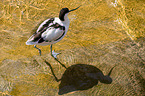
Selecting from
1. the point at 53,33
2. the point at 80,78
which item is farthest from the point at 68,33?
the point at 80,78

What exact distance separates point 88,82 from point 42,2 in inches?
107

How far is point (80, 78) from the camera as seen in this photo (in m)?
3.21

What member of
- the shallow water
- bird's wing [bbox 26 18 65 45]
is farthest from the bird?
the shallow water

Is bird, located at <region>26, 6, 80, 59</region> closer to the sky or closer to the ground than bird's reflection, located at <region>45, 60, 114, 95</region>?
closer to the sky

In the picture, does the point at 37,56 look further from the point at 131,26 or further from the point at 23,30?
the point at 131,26

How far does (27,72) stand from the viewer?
329 cm

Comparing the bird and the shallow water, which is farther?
the shallow water

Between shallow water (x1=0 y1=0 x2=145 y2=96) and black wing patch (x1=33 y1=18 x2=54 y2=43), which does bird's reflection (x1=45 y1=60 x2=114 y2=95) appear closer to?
shallow water (x1=0 y1=0 x2=145 y2=96)

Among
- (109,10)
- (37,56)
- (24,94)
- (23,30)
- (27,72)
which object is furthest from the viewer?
(109,10)

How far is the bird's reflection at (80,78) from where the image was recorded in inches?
122

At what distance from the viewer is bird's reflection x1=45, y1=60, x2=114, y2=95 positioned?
3111mm

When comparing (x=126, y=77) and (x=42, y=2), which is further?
(x=42, y=2)

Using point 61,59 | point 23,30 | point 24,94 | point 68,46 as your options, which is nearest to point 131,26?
point 68,46

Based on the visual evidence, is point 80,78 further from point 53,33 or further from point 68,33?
point 68,33
